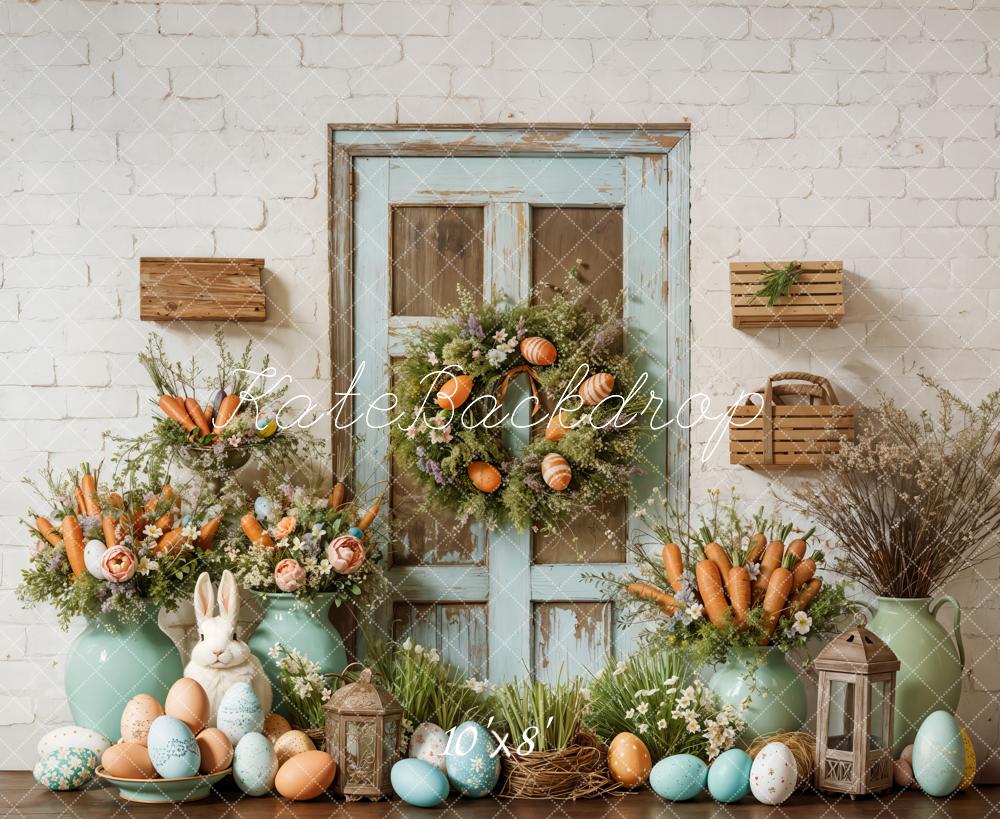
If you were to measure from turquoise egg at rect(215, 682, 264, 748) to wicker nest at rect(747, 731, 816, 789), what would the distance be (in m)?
1.44

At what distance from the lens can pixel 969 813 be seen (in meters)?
2.96

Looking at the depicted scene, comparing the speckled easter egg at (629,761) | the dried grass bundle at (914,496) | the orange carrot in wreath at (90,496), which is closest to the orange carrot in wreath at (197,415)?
the orange carrot in wreath at (90,496)

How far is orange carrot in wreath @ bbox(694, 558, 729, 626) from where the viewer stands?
10.4 feet

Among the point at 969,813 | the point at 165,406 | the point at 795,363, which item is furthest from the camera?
the point at 795,363

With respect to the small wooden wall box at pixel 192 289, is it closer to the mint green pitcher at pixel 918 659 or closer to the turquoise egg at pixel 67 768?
the turquoise egg at pixel 67 768

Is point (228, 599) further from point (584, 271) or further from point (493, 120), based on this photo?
point (493, 120)

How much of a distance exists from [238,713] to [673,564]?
53.9 inches

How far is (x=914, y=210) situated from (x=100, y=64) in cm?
280

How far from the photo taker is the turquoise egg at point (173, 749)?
2.89 meters

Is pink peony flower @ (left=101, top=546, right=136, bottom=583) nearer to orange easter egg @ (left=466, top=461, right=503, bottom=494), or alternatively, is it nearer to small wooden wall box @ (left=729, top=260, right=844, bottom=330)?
orange easter egg @ (left=466, top=461, right=503, bottom=494)

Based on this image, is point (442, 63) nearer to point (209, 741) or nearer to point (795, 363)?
point (795, 363)

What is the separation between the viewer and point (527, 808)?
298cm

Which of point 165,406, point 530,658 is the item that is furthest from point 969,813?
point 165,406

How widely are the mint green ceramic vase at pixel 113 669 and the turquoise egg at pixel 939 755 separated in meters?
2.25
